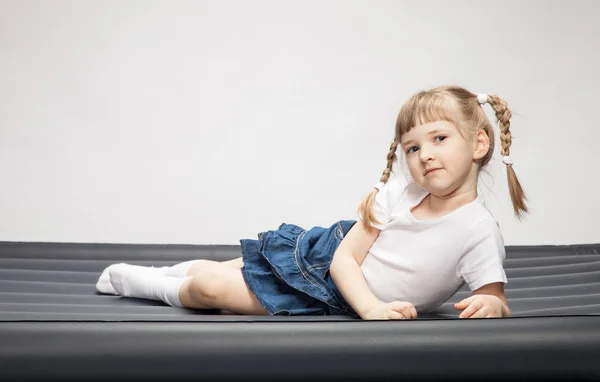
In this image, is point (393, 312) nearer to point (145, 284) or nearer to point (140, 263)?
point (145, 284)

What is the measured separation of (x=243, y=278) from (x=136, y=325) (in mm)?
480

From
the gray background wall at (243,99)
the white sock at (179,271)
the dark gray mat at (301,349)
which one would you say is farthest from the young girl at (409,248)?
the gray background wall at (243,99)

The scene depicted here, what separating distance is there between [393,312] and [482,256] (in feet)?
0.85

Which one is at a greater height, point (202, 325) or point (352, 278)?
point (352, 278)

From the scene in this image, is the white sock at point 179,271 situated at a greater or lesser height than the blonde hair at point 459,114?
lesser

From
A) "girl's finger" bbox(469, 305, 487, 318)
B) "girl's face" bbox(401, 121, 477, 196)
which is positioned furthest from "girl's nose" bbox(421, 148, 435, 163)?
"girl's finger" bbox(469, 305, 487, 318)

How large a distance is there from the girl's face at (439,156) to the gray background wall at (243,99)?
7.03 feet

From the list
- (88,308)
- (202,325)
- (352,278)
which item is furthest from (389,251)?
A: (88,308)

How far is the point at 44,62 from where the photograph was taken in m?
3.98

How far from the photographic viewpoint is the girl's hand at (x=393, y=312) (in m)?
1.65

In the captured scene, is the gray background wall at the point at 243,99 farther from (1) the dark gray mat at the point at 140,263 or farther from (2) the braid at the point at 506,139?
(2) the braid at the point at 506,139

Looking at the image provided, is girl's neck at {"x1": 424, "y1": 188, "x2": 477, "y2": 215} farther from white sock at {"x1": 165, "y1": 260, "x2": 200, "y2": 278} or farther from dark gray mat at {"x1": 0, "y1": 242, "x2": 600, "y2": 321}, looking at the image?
→ white sock at {"x1": 165, "y1": 260, "x2": 200, "y2": 278}

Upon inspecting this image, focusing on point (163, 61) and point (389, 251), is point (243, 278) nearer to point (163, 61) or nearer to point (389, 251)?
point (389, 251)

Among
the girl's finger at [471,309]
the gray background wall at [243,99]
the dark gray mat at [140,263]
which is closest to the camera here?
the girl's finger at [471,309]
